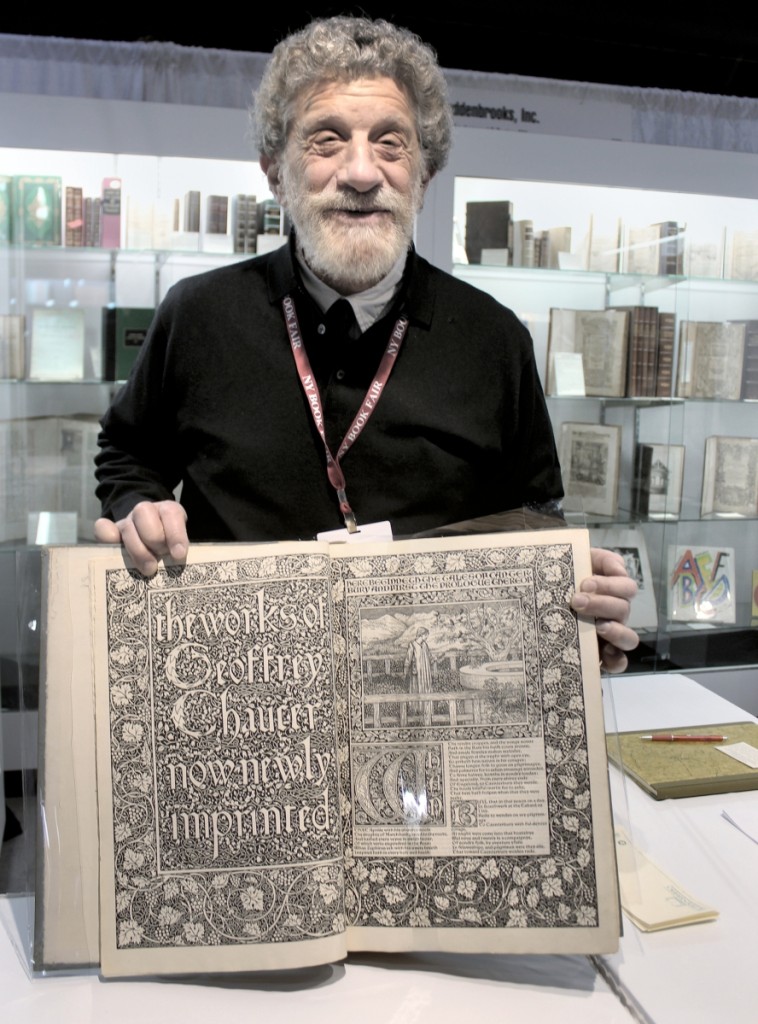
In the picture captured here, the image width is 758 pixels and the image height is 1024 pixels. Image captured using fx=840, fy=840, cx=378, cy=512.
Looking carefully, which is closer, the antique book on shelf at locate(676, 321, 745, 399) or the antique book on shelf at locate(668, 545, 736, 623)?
the antique book on shelf at locate(676, 321, 745, 399)

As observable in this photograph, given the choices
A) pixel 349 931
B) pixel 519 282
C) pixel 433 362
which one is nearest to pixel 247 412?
pixel 433 362

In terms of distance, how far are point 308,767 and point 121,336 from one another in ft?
9.56

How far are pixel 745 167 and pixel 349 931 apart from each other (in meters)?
3.89

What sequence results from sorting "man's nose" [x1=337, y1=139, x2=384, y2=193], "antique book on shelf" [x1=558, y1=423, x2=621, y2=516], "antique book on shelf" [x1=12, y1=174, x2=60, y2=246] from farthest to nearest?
"antique book on shelf" [x1=558, y1=423, x2=621, y2=516], "antique book on shelf" [x1=12, y1=174, x2=60, y2=246], "man's nose" [x1=337, y1=139, x2=384, y2=193]

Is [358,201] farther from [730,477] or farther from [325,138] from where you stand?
[730,477]

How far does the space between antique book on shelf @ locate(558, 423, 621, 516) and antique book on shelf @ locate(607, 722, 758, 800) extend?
2350mm

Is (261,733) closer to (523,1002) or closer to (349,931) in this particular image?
(349,931)

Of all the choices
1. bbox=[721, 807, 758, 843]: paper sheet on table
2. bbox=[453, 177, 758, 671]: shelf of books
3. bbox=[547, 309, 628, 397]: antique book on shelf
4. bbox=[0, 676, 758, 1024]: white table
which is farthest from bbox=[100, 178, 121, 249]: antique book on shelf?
bbox=[721, 807, 758, 843]: paper sheet on table

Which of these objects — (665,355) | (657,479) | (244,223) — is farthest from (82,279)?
(657,479)

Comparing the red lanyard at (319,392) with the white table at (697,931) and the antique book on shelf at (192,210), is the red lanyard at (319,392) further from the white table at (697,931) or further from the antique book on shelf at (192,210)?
the antique book on shelf at (192,210)

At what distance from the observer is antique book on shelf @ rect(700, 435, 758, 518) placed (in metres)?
4.04

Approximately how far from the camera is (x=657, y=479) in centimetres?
394

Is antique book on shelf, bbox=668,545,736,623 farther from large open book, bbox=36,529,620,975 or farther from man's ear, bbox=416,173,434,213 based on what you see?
large open book, bbox=36,529,620,975

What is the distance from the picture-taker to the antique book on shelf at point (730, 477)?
13.3 feet
